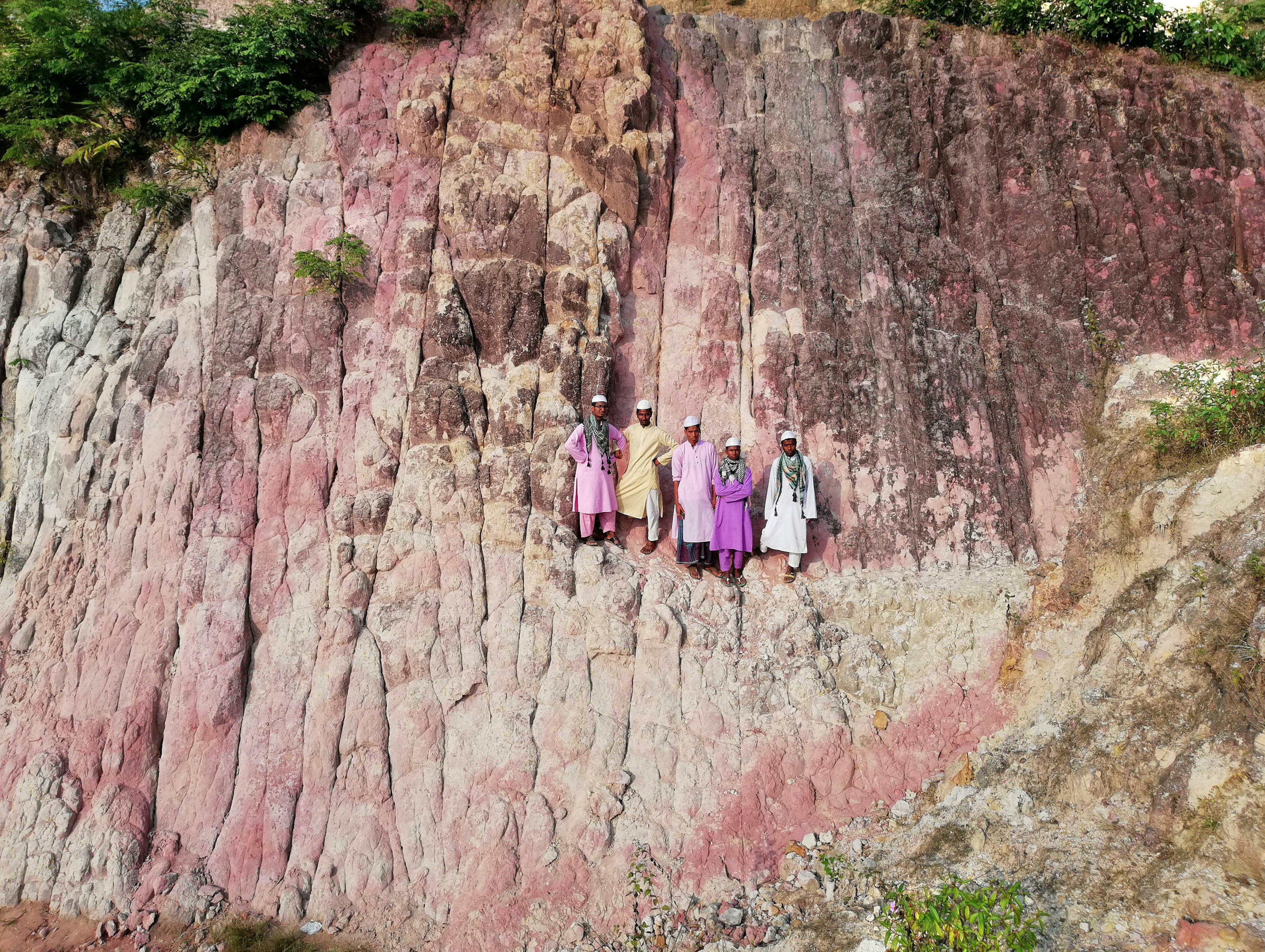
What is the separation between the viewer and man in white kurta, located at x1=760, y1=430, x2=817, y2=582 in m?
8.12

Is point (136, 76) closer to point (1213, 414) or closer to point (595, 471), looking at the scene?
point (595, 471)

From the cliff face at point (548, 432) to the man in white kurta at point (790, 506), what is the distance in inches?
14.6

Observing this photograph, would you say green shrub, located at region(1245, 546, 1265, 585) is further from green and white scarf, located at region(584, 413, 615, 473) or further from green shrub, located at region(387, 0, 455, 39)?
green shrub, located at region(387, 0, 455, 39)

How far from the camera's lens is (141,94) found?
1005 cm

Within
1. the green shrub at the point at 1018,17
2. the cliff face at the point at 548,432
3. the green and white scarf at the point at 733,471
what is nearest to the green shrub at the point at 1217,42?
the cliff face at the point at 548,432

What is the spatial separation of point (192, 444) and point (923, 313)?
758 centimetres

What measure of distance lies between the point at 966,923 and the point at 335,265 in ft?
25.6

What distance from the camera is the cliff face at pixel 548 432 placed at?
7.20 meters

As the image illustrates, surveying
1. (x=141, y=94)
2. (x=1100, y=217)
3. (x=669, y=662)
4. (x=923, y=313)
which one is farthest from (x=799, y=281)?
(x=141, y=94)

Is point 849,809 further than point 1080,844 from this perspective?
Yes

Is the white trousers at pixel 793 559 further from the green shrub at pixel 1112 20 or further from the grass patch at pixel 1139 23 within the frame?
the green shrub at pixel 1112 20

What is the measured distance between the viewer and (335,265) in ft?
29.1

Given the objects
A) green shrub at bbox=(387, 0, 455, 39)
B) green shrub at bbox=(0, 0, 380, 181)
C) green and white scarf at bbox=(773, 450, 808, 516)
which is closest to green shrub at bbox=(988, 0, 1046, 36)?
green shrub at bbox=(387, 0, 455, 39)

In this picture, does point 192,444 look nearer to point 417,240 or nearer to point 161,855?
point 417,240
